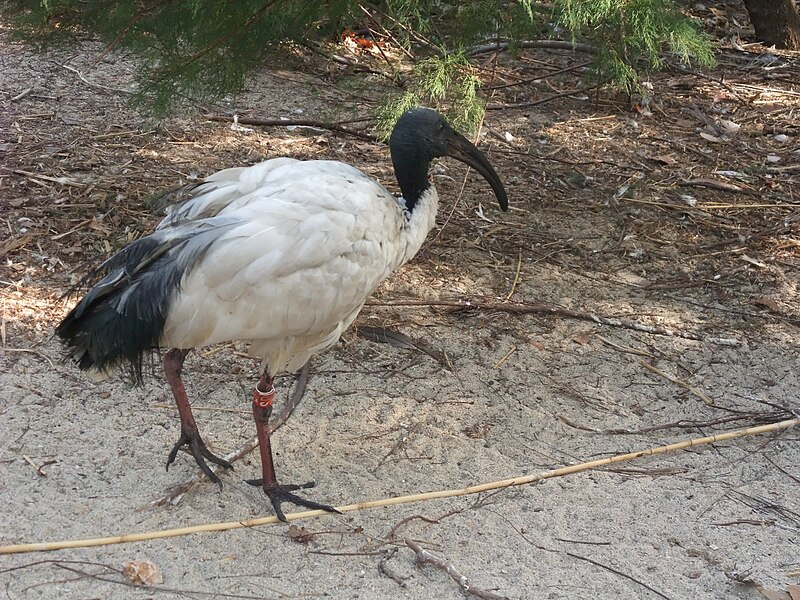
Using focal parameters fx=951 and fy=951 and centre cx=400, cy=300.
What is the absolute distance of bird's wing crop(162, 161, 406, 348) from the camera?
11.0ft

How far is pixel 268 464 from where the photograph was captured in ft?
12.2

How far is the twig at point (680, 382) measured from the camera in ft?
14.7

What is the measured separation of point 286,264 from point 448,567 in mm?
1216

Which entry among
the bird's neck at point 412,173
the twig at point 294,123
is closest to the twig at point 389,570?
the bird's neck at point 412,173

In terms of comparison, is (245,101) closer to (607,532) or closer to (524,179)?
(524,179)

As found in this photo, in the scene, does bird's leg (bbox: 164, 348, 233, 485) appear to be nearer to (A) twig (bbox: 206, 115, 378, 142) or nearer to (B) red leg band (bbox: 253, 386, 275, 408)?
(B) red leg band (bbox: 253, 386, 275, 408)

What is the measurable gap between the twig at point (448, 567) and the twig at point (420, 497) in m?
0.29

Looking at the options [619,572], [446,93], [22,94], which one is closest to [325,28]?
[446,93]

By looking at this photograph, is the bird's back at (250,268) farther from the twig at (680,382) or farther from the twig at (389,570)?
the twig at (680,382)

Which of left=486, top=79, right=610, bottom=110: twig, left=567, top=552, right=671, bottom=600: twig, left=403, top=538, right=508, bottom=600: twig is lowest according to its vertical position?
left=403, top=538, right=508, bottom=600: twig

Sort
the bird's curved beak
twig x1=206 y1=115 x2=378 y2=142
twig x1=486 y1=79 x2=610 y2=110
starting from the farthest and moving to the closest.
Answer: twig x1=486 y1=79 x2=610 y2=110 → twig x1=206 y1=115 x2=378 y2=142 → the bird's curved beak

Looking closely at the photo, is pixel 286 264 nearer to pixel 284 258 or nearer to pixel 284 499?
pixel 284 258

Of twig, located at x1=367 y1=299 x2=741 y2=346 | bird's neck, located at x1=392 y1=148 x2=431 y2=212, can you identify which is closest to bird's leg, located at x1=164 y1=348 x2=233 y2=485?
bird's neck, located at x1=392 y1=148 x2=431 y2=212

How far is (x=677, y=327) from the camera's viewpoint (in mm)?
5059
